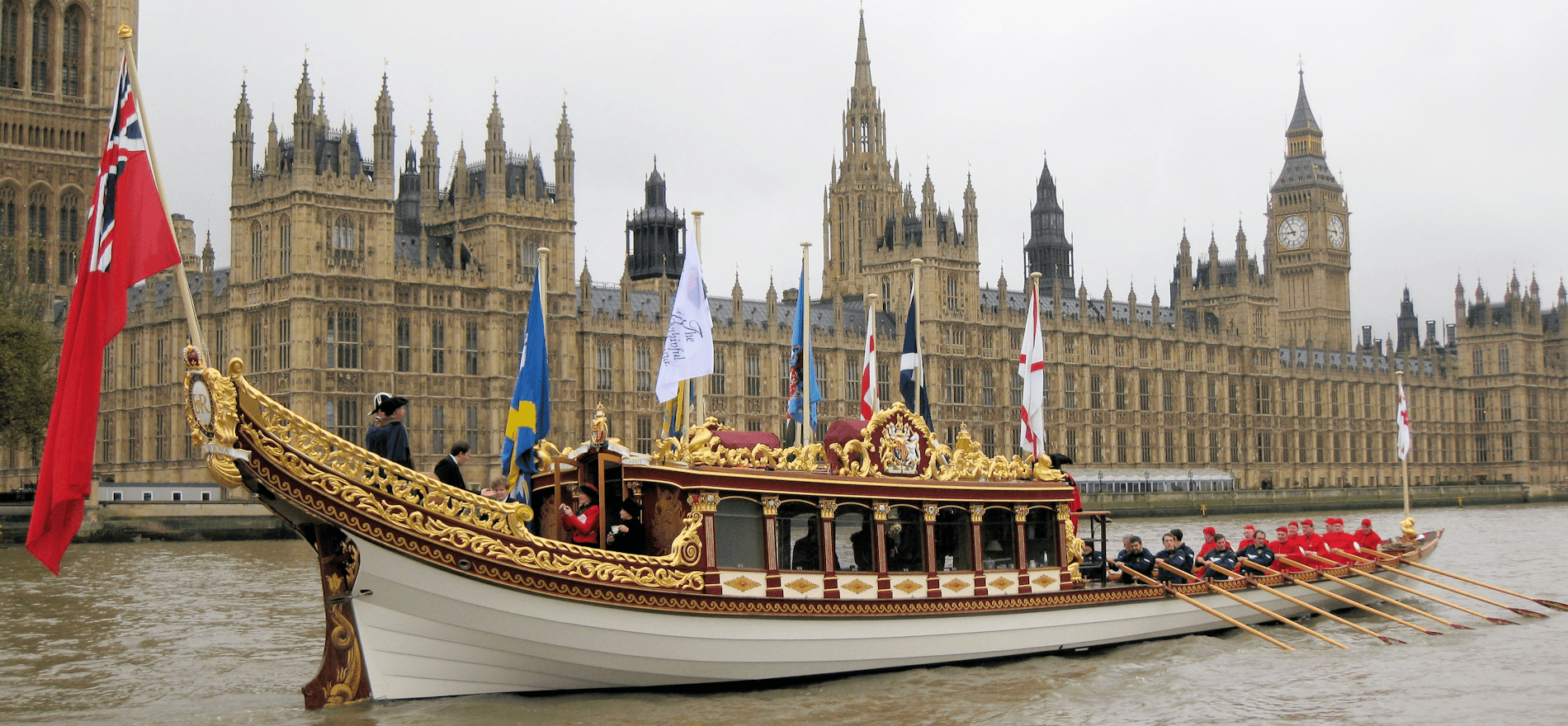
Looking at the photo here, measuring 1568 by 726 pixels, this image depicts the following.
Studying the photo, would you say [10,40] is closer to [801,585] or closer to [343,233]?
[343,233]

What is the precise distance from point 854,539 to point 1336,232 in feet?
437

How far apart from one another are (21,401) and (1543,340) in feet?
396

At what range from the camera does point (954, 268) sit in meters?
90.7

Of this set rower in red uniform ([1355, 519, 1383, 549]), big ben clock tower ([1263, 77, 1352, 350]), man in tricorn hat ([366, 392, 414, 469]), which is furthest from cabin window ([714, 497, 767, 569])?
big ben clock tower ([1263, 77, 1352, 350])

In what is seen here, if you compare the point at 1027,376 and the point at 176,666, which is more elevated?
the point at 1027,376

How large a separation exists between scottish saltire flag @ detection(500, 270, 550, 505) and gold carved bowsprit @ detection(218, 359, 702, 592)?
1123 millimetres

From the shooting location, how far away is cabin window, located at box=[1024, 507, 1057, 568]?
23281 millimetres

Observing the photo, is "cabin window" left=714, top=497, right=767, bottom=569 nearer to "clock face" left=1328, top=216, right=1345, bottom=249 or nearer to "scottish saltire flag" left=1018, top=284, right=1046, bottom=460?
"scottish saltire flag" left=1018, top=284, right=1046, bottom=460

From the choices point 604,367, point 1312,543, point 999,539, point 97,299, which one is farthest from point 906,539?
point 604,367

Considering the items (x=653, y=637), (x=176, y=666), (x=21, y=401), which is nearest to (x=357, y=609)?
(x=653, y=637)

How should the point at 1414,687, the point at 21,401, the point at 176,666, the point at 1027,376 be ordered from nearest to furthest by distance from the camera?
1. the point at 1414,687
2. the point at 176,666
3. the point at 1027,376
4. the point at 21,401

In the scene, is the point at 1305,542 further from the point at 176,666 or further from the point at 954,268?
the point at 954,268

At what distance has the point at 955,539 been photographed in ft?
73.4

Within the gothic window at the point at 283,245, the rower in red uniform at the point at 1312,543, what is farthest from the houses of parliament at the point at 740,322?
the rower in red uniform at the point at 1312,543
